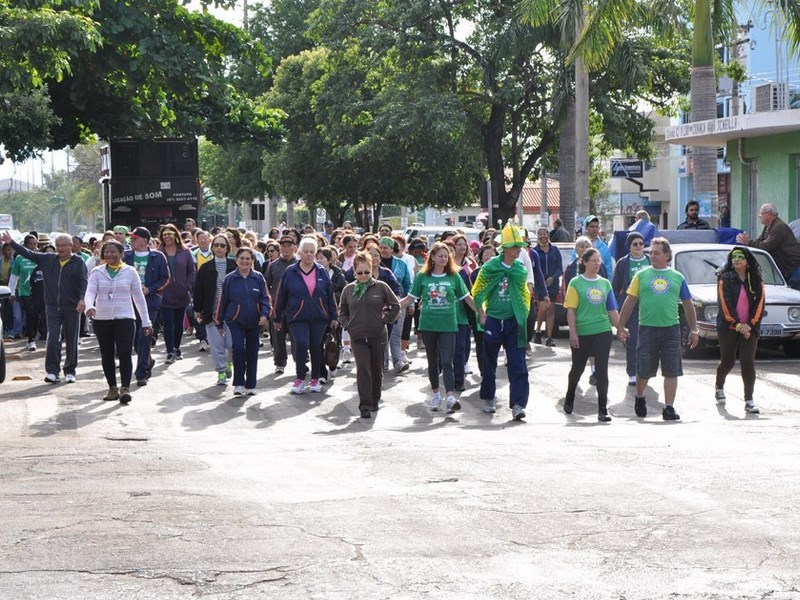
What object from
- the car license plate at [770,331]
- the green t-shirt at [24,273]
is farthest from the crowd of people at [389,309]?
the green t-shirt at [24,273]

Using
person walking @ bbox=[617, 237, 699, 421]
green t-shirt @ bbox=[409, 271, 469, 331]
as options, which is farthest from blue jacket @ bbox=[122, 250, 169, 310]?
person walking @ bbox=[617, 237, 699, 421]

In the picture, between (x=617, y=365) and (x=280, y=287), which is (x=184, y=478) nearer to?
(x=280, y=287)

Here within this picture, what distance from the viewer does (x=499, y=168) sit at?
42219 millimetres

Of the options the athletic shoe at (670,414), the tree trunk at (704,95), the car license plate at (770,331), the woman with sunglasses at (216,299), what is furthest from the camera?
the tree trunk at (704,95)

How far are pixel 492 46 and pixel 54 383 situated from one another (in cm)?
2369

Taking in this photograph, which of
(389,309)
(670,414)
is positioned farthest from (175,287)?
(670,414)

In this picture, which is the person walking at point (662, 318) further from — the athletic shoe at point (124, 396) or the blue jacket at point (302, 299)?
the athletic shoe at point (124, 396)

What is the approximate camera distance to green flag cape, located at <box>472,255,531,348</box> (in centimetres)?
1339

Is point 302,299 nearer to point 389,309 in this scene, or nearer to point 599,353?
point 389,309

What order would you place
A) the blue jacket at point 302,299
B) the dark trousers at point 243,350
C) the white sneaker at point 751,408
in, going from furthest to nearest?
the dark trousers at point 243,350 < the blue jacket at point 302,299 < the white sneaker at point 751,408

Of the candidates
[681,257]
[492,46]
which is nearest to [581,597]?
[681,257]

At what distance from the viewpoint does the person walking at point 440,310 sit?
550 inches

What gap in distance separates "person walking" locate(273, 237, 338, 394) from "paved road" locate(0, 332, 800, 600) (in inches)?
55.2

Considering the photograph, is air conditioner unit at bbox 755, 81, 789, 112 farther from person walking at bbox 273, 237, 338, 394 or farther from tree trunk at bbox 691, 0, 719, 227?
person walking at bbox 273, 237, 338, 394
